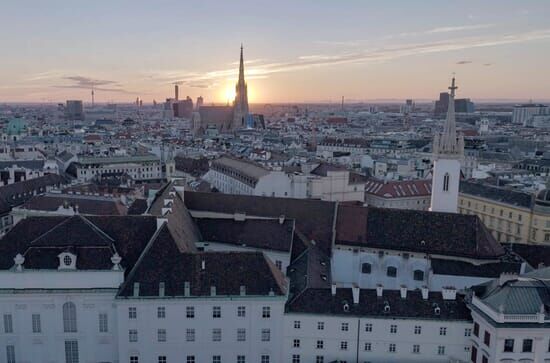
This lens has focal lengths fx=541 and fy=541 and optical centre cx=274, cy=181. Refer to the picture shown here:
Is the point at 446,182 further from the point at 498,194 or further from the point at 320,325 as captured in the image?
the point at 320,325

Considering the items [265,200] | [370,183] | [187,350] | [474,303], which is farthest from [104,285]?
[370,183]

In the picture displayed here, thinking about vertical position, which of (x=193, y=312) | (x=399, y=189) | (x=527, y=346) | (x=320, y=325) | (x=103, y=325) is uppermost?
(x=399, y=189)

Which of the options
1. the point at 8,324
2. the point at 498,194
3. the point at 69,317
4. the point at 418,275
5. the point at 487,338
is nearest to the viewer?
the point at 487,338

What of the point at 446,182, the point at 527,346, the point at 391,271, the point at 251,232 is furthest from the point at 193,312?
the point at 446,182

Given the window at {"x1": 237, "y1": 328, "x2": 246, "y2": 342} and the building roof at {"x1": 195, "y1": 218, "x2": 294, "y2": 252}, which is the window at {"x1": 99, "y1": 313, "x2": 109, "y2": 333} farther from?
the building roof at {"x1": 195, "y1": 218, "x2": 294, "y2": 252}

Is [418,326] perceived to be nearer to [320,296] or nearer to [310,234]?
[320,296]

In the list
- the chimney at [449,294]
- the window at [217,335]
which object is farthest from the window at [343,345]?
the window at [217,335]

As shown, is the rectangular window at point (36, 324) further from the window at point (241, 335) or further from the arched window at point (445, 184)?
the arched window at point (445, 184)

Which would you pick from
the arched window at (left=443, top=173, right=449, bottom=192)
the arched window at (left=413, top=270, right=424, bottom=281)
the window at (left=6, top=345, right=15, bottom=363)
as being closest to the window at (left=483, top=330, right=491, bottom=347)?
the arched window at (left=413, top=270, right=424, bottom=281)
